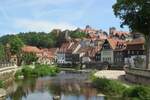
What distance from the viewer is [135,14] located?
7100cm

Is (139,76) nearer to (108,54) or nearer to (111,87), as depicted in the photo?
(111,87)

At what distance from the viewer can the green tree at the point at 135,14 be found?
225ft

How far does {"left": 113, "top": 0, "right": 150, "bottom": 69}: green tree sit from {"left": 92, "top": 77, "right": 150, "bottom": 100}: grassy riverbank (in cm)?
1148

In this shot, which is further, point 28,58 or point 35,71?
point 28,58

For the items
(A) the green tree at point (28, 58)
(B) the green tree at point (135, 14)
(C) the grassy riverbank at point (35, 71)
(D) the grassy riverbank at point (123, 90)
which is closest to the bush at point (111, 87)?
(D) the grassy riverbank at point (123, 90)

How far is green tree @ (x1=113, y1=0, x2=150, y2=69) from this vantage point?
68556 mm

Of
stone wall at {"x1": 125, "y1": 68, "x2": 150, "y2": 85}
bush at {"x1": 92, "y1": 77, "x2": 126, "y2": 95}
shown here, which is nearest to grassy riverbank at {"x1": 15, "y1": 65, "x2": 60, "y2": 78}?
stone wall at {"x1": 125, "y1": 68, "x2": 150, "y2": 85}

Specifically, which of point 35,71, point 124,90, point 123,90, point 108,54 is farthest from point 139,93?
point 108,54

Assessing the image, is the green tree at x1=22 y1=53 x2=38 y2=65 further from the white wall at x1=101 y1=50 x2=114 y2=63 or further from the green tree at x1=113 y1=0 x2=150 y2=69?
the green tree at x1=113 y1=0 x2=150 y2=69

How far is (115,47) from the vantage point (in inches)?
5797

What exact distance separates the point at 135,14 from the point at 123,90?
22.1 m

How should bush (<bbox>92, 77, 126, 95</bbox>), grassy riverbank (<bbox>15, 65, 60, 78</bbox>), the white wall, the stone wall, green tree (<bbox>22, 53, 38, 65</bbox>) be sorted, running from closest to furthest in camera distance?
bush (<bbox>92, 77, 126, 95</bbox>), the stone wall, grassy riverbank (<bbox>15, 65, 60, 78</bbox>), green tree (<bbox>22, 53, 38, 65</bbox>), the white wall

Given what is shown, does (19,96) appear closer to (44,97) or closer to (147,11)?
(44,97)

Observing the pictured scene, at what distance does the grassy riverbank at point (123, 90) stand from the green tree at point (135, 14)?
37.7 feet
